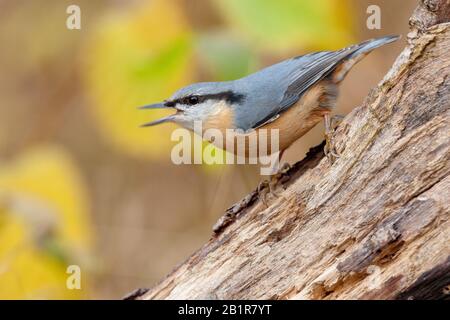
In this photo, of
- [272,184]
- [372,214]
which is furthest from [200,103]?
[372,214]

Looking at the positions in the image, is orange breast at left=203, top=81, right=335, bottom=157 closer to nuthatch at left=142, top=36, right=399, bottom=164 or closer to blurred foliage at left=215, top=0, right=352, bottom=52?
nuthatch at left=142, top=36, right=399, bottom=164

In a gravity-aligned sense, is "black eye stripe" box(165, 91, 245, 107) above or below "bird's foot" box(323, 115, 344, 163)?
above

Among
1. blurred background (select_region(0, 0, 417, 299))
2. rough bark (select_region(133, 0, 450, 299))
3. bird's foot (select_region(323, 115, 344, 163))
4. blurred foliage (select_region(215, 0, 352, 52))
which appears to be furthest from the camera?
blurred background (select_region(0, 0, 417, 299))

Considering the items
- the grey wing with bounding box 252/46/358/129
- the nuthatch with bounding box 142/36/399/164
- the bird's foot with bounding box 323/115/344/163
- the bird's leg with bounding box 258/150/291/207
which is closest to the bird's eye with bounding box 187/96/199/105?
the nuthatch with bounding box 142/36/399/164

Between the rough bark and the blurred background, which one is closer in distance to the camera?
the rough bark

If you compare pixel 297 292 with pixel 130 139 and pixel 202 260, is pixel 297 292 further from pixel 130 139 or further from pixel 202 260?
pixel 130 139

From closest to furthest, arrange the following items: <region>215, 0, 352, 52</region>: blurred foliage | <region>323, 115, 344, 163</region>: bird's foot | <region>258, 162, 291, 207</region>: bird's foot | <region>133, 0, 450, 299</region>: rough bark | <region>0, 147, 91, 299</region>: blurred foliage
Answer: <region>133, 0, 450, 299</region>: rough bark
<region>323, 115, 344, 163</region>: bird's foot
<region>258, 162, 291, 207</region>: bird's foot
<region>215, 0, 352, 52</region>: blurred foliage
<region>0, 147, 91, 299</region>: blurred foliage
